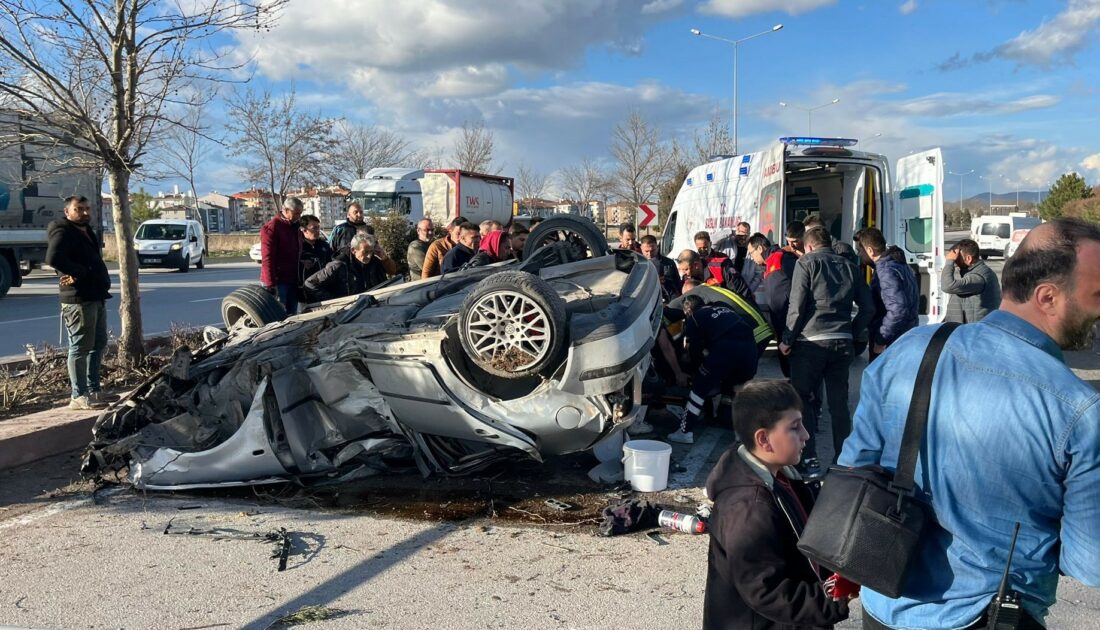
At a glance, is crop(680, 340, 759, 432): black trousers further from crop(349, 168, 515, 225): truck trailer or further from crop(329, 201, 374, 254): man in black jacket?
crop(349, 168, 515, 225): truck trailer

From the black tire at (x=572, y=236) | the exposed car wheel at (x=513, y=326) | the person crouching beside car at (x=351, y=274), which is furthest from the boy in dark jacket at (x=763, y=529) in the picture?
the person crouching beside car at (x=351, y=274)

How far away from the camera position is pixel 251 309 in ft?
18.8

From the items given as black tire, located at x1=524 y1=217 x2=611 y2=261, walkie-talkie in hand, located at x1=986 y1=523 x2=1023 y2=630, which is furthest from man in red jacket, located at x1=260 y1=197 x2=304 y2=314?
walkie-talkie in hand, located at x1=986 y1=523 x2=1023 y2=630

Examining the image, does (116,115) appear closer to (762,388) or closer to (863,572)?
(762,388)

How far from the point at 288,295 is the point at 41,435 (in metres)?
2.98

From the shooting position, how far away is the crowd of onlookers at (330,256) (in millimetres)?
7547

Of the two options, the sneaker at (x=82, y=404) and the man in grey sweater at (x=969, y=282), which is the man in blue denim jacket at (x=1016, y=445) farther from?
the sneaker at (x=82, y=404)

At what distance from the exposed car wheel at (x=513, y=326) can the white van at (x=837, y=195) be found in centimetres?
536

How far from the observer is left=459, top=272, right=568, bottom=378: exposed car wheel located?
4.21 m

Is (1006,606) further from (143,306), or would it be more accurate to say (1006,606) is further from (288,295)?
(143,306)

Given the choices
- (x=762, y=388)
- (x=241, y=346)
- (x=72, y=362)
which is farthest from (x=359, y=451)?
(x=762, y=388)

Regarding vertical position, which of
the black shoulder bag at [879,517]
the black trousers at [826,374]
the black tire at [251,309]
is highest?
the black tire at [251,309]

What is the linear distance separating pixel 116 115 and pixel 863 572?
7427 millimetres

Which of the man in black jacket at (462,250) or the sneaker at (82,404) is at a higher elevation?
the man in black jacket at (462,250)
